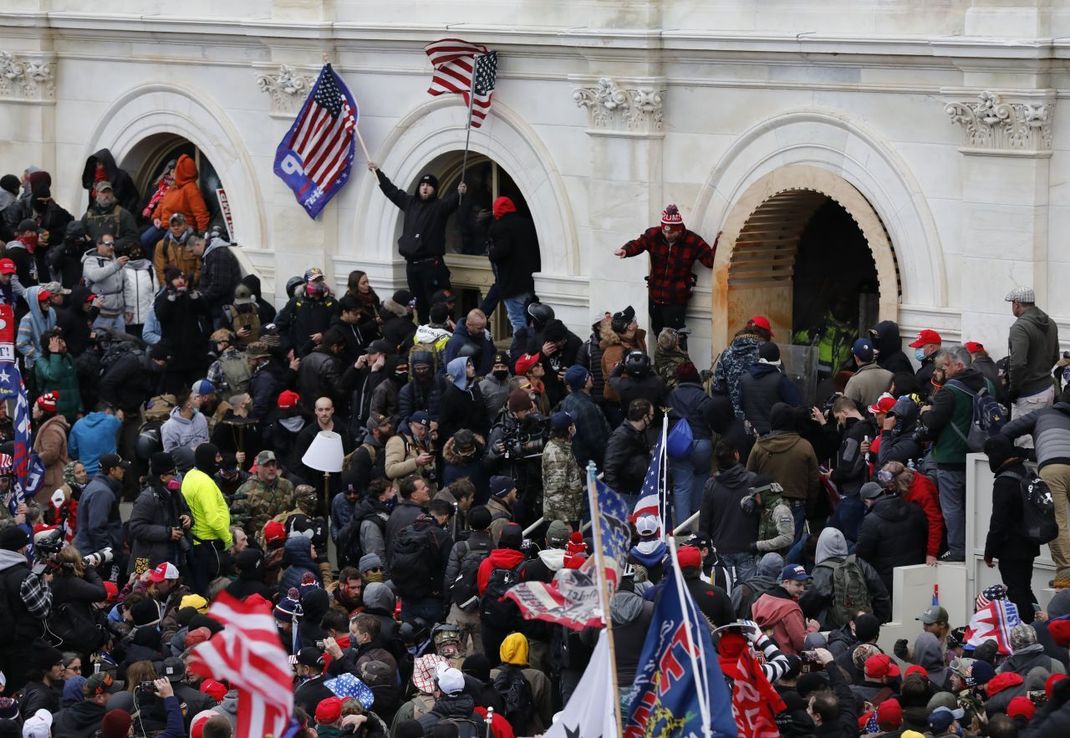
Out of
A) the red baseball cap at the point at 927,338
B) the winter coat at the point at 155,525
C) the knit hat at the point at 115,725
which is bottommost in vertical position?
the knit hat at the point at 115,725

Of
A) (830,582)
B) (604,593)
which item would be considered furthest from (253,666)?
(830,582)

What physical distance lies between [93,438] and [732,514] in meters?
6.50

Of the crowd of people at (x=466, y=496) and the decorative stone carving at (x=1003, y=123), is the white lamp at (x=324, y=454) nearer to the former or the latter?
the crowd of people at (x=466, y=496)

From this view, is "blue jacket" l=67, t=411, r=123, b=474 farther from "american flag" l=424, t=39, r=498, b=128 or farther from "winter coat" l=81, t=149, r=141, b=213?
"winter coat" l=81, t=149, r=141, b=213

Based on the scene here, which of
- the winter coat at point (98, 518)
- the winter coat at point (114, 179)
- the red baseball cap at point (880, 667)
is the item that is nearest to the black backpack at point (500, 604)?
the red baseball cap at point (880, 667)

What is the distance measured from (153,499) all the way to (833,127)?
6.72 m

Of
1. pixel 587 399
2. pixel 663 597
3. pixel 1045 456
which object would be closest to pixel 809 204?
pixel 587 399

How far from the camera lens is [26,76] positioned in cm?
2989

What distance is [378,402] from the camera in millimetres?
22266

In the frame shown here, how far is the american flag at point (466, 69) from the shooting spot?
24516mm

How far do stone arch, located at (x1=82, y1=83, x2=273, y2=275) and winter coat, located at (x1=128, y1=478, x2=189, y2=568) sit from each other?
755cm

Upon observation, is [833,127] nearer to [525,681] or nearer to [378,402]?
[378,402]

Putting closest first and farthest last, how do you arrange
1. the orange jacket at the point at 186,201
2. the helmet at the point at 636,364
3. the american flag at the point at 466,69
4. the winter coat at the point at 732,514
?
the winter coat at the point at 732,514 < the helmet at the point at 636,364 < the american flag at the point at 466,69 < the orange jacket at the point at 186,201

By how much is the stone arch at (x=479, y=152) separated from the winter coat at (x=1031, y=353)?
19.1ft
